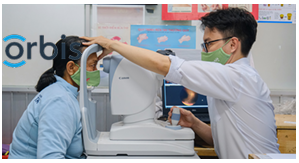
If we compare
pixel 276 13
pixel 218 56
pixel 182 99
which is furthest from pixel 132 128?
pixel 276 13

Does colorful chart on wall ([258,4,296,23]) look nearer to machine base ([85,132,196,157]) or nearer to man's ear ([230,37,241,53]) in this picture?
man's ear ([230,37,241,53])

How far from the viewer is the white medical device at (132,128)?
98cm

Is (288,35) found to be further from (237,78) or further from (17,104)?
(17,104)

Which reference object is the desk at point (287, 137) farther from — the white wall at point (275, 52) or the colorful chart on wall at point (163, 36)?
the colorful chart on wall at point (163, 36)

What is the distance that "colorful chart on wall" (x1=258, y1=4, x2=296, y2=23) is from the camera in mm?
2281

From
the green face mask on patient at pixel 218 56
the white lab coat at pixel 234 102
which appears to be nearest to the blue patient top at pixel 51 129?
the white lab coat at pixel 234 102

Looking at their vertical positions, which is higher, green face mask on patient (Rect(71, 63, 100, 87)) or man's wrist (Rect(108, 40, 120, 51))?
man's wrist (Rect(108, 40, 120, 51))

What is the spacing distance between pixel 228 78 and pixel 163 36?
1.35 meters

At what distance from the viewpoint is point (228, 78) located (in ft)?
3.26

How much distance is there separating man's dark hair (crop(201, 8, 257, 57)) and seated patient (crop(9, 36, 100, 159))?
2.19 feet

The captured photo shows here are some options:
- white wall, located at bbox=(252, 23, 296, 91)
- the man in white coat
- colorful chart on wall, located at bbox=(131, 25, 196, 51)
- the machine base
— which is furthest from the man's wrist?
white wall, located at bbox=(252, 23, 296, 91)

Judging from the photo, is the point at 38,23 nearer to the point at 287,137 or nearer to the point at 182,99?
the point at 182,99
